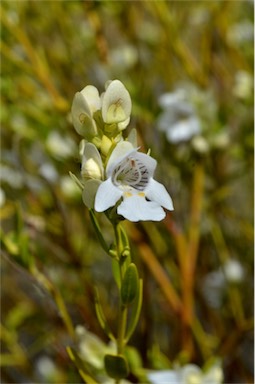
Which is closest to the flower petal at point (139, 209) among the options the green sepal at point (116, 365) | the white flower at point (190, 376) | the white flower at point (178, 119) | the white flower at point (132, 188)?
the white flower at point (132, 188)

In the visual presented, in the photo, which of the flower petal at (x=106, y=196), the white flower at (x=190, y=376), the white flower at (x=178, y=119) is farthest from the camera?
the white flower at (x=178, y=119)

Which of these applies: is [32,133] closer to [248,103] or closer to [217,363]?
[248,103]

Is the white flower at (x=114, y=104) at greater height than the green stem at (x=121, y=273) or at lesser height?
greater

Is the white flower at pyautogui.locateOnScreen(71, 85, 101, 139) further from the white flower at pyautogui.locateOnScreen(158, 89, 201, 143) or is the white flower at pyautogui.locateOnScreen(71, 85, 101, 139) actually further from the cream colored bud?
the white flower at pyautogui.locateOnScreen(158, 89, 201, 143)

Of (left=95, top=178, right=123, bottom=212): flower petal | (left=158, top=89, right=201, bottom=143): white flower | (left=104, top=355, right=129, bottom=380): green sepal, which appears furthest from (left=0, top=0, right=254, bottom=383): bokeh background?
(left=95, top=178, right=123, bottom=212): flower petal

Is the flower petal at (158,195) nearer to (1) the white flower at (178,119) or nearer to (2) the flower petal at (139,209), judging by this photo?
(2) the flower petal at (139,209)

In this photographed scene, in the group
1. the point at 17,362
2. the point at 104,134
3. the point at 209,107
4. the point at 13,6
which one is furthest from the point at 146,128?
the point at 104,134
